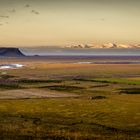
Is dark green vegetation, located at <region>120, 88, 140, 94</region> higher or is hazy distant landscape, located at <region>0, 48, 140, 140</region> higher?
hazy distant landscape, located at <region>0, 48, 140, 140</region>

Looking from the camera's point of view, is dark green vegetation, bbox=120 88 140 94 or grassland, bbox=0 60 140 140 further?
dark green vegetation, bbox=120 88 140 94

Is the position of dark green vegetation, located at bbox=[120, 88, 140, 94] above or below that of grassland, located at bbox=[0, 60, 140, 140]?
below

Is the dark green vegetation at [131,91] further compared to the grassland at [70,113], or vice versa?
the dark green vegetation at [131,91]

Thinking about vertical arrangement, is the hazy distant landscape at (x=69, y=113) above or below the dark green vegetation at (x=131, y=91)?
above

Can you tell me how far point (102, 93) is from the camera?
6719 cm

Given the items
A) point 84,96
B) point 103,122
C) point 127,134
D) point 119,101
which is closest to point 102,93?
point 84,96

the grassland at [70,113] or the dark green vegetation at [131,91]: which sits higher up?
the grassland at [70,113]

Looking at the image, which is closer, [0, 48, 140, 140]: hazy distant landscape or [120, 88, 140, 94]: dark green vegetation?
[0, 48, 140, 140]: hazy distant landscape

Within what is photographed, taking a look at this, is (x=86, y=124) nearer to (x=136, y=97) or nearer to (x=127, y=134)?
(x=127, y=134)

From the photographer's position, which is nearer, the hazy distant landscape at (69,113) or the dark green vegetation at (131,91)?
the hazy distant landscape at (69,113)

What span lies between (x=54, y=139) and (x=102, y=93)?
1358 inches

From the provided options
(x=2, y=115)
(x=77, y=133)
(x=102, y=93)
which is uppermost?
(x=77, y=133)

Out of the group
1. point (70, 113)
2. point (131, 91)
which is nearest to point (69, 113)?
point (70, 113)

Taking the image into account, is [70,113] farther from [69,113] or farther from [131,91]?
[131,91]
